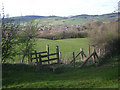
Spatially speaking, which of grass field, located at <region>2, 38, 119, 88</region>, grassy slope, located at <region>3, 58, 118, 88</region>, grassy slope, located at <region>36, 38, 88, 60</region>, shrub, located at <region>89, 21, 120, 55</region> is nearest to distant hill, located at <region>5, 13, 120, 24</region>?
shrub, located at <region>89, 21, 120, 55</region>

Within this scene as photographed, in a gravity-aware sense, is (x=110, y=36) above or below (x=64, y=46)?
above

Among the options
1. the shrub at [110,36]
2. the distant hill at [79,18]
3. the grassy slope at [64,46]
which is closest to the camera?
the shrub at [110,36]

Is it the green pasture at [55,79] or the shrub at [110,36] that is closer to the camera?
the green pasture at [55,79]

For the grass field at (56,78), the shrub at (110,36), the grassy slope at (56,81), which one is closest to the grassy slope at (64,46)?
the shrub at (110,36)

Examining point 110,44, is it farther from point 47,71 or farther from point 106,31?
point 47,71

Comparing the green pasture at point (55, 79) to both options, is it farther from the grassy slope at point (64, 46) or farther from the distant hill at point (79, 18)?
the grassy slope at point (64, 46)

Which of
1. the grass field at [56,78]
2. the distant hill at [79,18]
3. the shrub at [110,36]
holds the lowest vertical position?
the grass field at [56,78]

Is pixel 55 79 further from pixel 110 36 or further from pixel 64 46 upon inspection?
pixel 64 46

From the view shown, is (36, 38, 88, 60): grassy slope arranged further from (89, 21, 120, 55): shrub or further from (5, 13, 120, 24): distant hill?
(89, 21, 120, 55): shrub

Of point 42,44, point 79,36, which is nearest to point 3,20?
point 42,44

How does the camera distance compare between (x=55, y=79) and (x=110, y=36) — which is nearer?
(x=55, y=79)

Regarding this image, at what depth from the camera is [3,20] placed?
13.9 metres

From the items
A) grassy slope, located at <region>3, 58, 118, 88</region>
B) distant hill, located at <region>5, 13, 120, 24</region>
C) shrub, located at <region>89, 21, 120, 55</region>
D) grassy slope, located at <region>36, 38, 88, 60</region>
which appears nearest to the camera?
grassy slope, located at <region>3, 58, 118, 88</region>

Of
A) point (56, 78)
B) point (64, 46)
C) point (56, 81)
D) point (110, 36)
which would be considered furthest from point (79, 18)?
point (56, 81)
